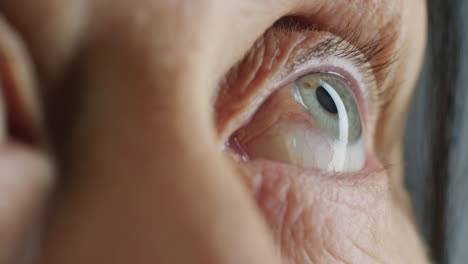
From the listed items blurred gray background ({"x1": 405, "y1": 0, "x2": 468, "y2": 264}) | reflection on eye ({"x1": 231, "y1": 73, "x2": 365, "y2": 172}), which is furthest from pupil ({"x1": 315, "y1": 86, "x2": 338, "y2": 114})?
blurred gray background ({"x1": 405, "y1": 0, "x2": 468, "y2": 264})

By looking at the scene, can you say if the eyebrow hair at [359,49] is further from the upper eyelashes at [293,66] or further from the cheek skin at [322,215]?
the cheek skin at [322,215]

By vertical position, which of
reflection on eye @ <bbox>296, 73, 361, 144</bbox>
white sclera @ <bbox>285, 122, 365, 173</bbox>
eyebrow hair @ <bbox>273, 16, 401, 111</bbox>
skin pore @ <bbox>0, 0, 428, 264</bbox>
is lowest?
skin pore @ <bbox>0, 0, 428, 264</bbox>

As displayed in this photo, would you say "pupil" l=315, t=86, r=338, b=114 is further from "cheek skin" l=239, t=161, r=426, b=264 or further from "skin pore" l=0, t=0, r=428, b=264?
"skin pore" l=0, t=0, r=428, b=264

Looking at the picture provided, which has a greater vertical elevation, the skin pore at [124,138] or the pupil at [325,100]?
the pupil at [325,100]

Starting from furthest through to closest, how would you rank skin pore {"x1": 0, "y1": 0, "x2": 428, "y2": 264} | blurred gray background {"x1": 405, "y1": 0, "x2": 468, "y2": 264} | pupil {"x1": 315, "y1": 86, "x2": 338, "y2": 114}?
blurred gray background {"x1": 405, "y1": 0, "x2": 468, "y2": 264}
pupil {"x1": 315, "y1": 86, "x2": 338, "y2": 114}
skin pore {"x1": 0, "y1": 0, "x2": 428, "y2": 264}

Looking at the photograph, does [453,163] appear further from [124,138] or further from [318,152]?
[124,138]

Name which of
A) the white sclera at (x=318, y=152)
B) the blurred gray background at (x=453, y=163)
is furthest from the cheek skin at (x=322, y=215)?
the blurred gray background at (x=453, y=163)

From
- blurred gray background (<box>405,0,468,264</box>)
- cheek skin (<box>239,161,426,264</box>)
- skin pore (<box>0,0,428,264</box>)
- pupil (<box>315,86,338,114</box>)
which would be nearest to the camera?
skin pore (<box>0,0,428,264</box>)
